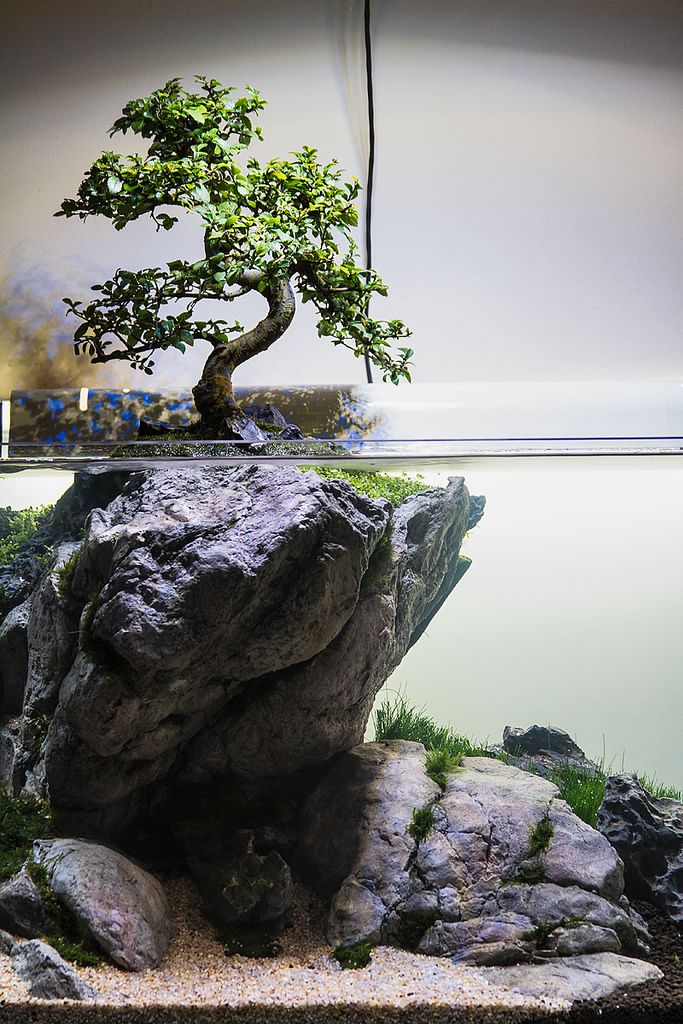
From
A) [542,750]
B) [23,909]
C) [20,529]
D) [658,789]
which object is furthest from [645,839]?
[20,529]

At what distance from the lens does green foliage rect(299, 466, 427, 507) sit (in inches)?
41.1

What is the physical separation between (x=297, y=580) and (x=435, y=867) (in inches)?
15.6

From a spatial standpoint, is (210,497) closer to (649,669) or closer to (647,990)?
(649,669)

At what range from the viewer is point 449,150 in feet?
6.61

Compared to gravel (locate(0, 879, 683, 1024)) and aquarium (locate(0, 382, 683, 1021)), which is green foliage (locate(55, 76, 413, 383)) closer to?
aquarium (locate(0, 382, 683, 1021))

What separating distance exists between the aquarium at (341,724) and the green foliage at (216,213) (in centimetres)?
43

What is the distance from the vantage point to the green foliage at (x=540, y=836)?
0.96 m

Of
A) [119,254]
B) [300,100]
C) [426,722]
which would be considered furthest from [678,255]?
[426,722]

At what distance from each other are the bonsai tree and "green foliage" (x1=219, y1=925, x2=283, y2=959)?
2.60 ft

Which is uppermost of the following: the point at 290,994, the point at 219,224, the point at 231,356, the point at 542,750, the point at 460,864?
the point at 219,224

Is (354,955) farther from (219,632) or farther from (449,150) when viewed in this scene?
(449,150)

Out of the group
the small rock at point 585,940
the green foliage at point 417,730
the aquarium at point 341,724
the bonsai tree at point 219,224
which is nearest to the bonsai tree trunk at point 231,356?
the bonsai tree at point 219,224

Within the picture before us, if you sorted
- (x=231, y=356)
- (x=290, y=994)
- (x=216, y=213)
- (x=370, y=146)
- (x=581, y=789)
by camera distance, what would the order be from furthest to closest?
(x=370, y=146) → (x=231, y=356) → (x=216, y=213) → (x=581, y=789) → (x=290, y=994)

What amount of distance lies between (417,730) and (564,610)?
0.26 metres
